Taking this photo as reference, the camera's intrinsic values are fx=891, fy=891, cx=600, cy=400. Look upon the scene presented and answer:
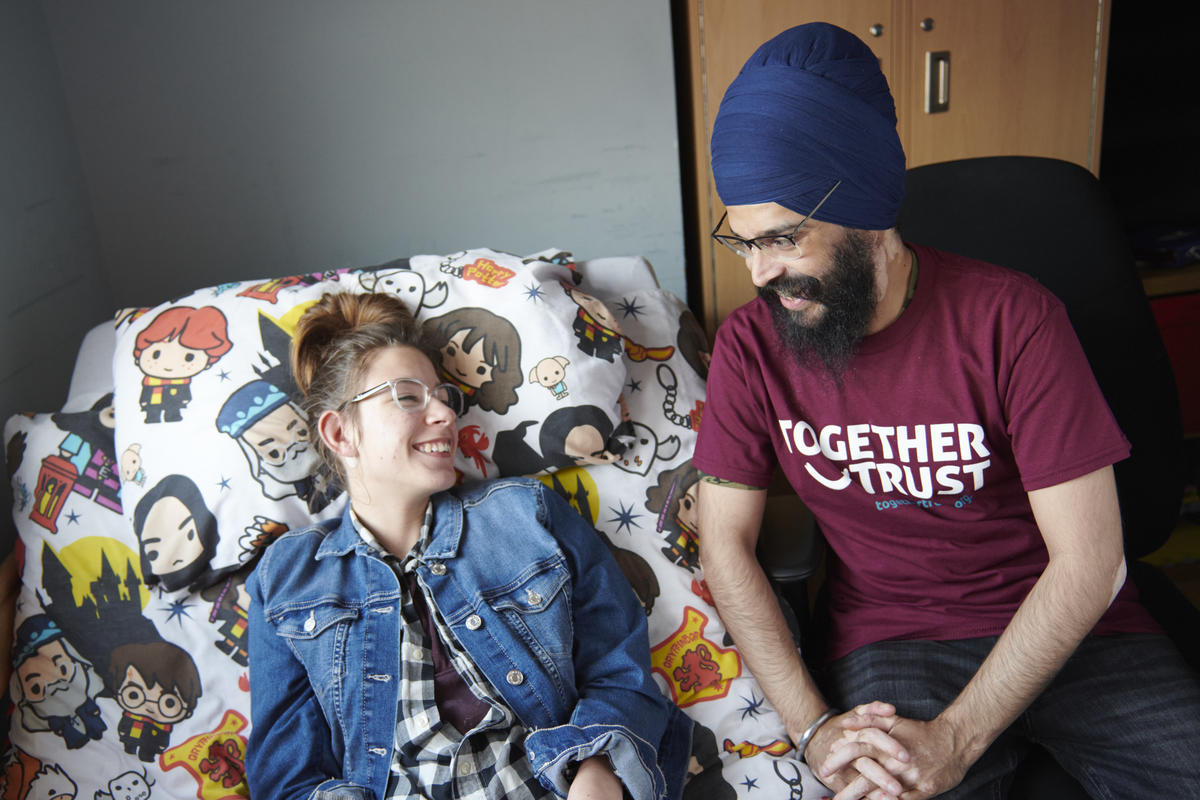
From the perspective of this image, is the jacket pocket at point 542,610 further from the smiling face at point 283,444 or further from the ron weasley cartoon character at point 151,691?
the ron weasley cartoon character at point 151,691

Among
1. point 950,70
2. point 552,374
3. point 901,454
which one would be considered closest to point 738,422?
point 901,454

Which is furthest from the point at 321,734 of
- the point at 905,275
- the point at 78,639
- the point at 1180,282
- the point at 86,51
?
the point at 1180,282

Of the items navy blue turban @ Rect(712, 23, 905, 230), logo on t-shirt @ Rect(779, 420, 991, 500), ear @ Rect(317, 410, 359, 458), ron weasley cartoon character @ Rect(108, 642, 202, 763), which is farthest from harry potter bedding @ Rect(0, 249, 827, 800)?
navy blue turban @ Rect(712, 23, 905, 230)

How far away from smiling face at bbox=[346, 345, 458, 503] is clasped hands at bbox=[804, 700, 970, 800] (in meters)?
0.70

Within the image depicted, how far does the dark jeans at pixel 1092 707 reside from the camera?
46.6 inches

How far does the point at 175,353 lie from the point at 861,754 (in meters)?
1.29

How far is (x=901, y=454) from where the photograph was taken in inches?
51.1

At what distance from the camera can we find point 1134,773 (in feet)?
3.89

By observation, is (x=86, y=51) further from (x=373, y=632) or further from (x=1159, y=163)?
(x=1159, y=163)

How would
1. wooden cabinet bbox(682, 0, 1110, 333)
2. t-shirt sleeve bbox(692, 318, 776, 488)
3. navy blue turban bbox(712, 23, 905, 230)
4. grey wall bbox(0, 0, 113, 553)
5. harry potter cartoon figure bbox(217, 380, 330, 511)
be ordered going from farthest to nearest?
wooden cabinet bbox(682, 0, 1110, 333) → grey wall bbox(0, 0, 113, 553) → harry potter cartoon figure bbox(217, 380, 330, 511) → t-shirt sleeve bbox(692, 318, 776, 488) → navy blue turban bbox(712, 23, 905, 230)

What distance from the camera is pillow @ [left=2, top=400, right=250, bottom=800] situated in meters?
1.42

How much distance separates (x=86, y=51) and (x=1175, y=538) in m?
3.23

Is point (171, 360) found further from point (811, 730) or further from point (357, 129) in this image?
point (811, 730)

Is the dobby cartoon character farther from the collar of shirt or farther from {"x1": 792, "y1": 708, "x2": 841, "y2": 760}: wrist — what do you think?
{"x1": 792, "y1": 708, "x2": 841, "y2": 760}: wrist
